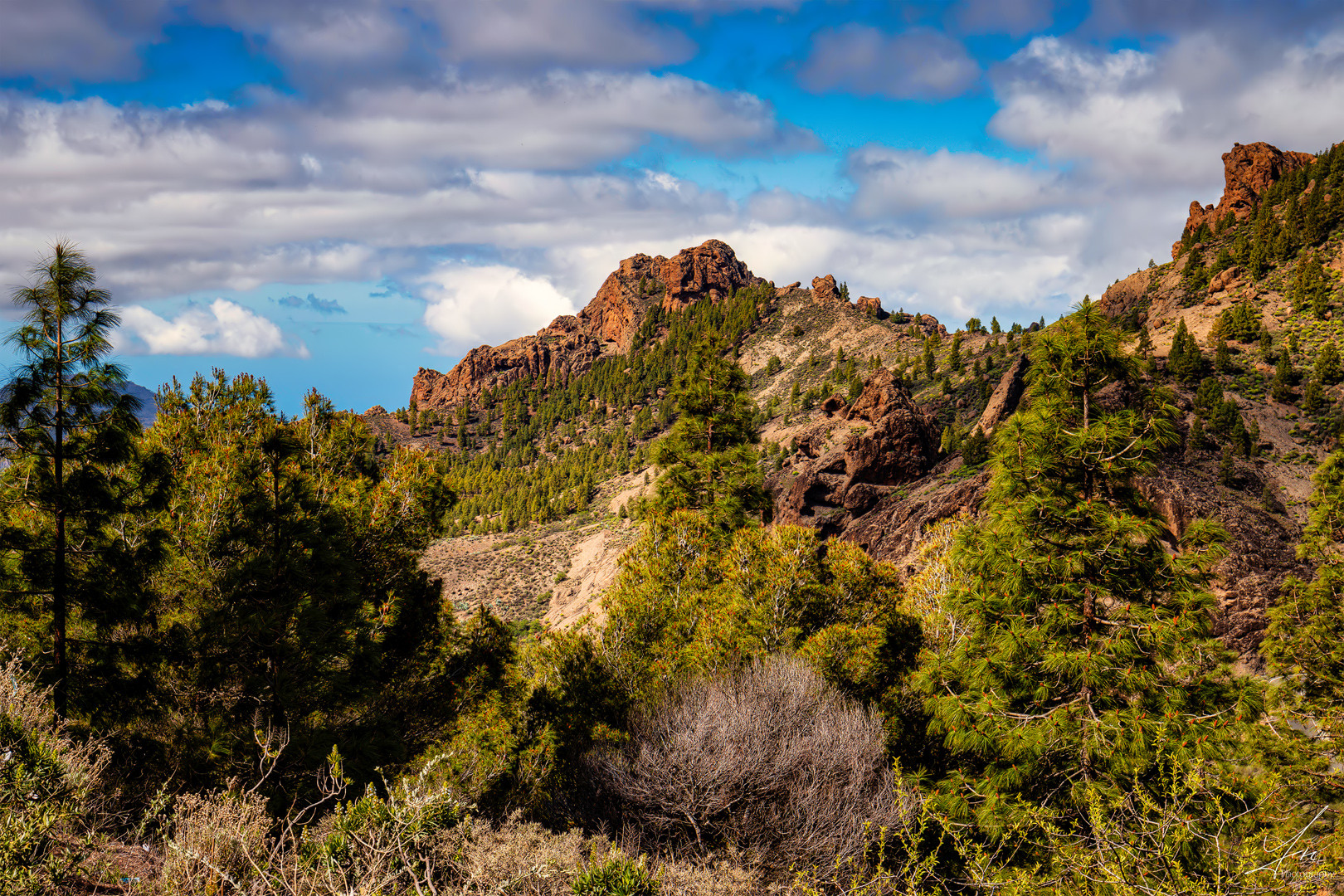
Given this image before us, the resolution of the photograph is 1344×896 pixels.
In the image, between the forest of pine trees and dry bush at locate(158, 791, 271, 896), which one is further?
the forest of pine trees

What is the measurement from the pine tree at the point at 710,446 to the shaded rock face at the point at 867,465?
18.2 metres

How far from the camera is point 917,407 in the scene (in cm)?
5084

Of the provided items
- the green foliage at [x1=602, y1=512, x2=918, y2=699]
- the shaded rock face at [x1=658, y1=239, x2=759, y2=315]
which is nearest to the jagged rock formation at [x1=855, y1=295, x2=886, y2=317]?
the shaded rock face at [x1=658, y1=239, x2=759, y2=315]

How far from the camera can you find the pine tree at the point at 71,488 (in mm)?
9836

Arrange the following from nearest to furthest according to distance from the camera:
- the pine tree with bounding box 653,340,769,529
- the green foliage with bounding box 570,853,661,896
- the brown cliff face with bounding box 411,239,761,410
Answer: the green foliage with bounding box 570,853,661,896 < the pine tree with bounding box 653,340,769,529 < the brown cliff face with bounding box 411,239,761,410

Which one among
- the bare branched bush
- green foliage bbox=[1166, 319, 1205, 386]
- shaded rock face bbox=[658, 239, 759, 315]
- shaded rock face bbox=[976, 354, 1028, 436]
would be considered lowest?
the bare branched bush

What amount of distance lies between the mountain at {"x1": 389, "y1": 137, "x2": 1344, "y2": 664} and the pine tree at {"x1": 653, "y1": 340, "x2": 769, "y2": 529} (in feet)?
30.5

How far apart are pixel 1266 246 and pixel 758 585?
295ft

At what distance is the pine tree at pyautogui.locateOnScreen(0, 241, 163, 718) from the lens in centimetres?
984

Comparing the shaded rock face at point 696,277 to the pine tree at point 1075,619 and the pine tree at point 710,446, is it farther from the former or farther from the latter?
the pine tree at point 1075,619

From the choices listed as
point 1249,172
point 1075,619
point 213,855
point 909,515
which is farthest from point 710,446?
Result: point 1249,172

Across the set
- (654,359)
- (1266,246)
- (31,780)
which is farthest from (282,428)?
(654,359)

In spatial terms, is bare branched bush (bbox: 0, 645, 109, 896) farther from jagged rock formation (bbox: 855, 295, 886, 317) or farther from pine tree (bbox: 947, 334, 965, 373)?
jagged rock formation (bbox: 855, 295, 886, 317)

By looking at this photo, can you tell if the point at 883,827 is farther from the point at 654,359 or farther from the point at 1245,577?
the point at 654,359
